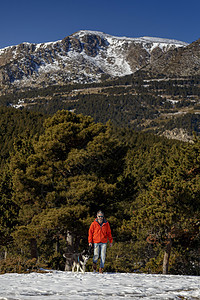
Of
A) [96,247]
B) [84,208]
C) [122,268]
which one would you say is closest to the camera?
[96,247]

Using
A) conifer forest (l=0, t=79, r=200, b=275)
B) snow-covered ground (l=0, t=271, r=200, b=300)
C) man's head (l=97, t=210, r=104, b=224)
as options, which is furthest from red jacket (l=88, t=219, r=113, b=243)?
conifer forest (l=0, t=79, r=200, b=275)

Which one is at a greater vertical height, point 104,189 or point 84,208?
point 104,189

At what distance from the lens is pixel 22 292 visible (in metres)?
8.02

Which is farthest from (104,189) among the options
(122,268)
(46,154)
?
(122,268)

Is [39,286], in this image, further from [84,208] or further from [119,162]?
[119,162]

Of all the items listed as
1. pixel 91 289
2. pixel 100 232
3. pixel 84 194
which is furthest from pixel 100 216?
pixel 84 194

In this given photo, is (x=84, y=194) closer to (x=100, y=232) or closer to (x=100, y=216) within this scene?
(x=100, y=232)

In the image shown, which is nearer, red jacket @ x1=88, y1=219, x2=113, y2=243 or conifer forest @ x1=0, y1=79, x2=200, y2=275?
red jacket @ x1=88, y1=219, x2=113, y2=243

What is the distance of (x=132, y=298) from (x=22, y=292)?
8.72ft

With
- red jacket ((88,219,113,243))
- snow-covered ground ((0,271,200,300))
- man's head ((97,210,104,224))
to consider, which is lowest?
snow-covered ground ((0,271,200,300))

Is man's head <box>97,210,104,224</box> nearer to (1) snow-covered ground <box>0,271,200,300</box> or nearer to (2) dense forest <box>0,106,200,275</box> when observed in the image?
(1) snow-covered ground <box>0,271,200,300</box>

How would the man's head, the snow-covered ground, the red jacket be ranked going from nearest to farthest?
the snow-covered ground, the man's head, the red jacket

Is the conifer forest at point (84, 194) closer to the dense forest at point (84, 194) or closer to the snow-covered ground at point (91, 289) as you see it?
the dense forest at point (84, 194)

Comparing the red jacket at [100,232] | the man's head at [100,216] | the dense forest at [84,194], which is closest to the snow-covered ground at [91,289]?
the red jacket at [100,232]
